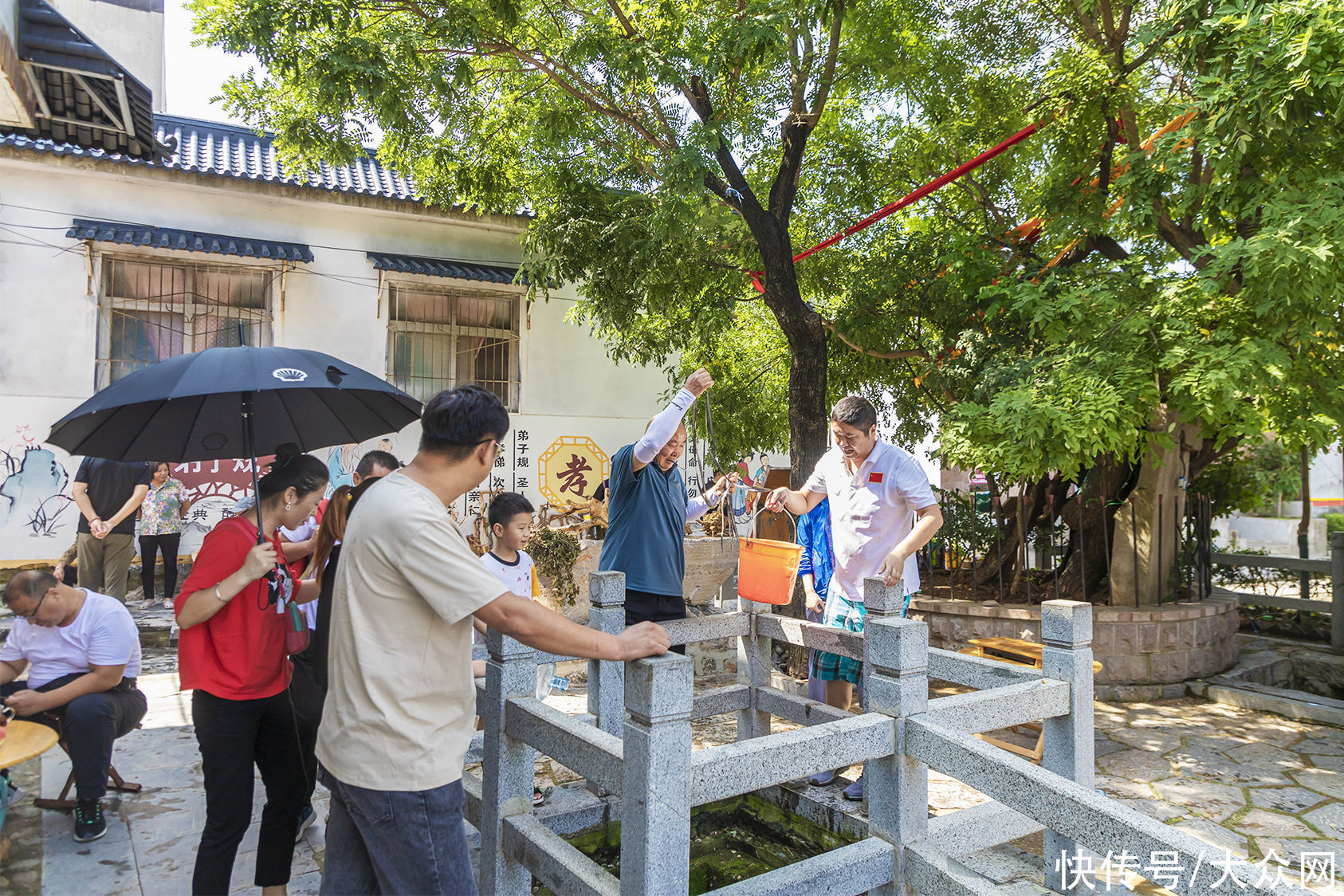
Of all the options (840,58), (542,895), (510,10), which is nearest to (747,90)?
(840,58)

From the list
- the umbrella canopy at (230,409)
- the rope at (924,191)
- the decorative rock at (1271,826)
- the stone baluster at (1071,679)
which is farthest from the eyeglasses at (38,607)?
the decorative rock at (1271,826)

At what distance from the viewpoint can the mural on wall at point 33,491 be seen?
8844 millimetres

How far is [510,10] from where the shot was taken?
6.09 m

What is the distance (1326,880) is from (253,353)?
512 cm

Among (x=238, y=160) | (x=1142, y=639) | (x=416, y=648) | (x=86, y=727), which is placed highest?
(x=238, y=160)

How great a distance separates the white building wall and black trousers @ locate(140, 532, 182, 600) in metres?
0.87

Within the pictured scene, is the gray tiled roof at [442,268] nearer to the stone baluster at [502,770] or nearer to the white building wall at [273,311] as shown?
the white building wall at [273,311]

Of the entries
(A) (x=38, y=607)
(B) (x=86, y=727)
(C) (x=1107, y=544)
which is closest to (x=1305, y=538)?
(C) (x=1107, y=544)

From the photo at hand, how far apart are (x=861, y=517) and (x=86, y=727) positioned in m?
3.73

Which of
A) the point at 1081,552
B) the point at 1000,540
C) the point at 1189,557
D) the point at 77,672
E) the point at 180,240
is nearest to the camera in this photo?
the point at 77,672

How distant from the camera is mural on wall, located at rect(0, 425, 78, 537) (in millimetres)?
8844

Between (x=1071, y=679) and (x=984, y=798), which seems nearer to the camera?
(x=1071, y=679)

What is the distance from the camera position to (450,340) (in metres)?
11.1

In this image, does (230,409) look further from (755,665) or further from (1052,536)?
(1052,536)
